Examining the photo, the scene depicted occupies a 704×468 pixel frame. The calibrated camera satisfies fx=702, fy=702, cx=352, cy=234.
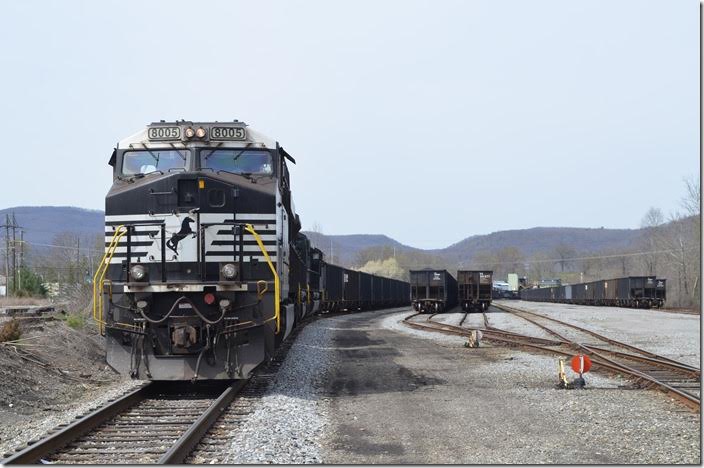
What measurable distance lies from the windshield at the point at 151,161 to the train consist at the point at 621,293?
45.9m

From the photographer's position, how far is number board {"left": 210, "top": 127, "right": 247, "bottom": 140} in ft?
34.7

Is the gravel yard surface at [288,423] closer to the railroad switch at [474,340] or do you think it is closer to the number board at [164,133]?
the number board at [164,133]

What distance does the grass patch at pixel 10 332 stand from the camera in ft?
43.5

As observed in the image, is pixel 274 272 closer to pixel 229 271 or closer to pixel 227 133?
pixel 229 271

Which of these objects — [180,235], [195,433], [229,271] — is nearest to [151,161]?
[180,235]

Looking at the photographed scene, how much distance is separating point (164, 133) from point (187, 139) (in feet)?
1.28

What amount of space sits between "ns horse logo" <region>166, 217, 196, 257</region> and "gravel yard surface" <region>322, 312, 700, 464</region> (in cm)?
309

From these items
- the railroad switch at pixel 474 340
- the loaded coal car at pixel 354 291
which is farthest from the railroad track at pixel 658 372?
the loaded coal car at pixel 354 291

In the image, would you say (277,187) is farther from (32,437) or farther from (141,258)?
(32,437)

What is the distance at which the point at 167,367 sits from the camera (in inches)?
375

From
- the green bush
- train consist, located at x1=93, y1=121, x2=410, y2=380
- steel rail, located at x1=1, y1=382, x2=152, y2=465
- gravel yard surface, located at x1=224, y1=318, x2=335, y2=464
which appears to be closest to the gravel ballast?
steel rail, located at x1=1, y1=382, x2=152, y2=465

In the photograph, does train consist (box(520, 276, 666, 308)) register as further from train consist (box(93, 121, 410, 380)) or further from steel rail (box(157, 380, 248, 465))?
steel rail (box(157, 380, 248, 465))

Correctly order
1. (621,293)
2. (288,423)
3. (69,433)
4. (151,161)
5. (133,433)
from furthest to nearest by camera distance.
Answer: (621,293), (151,161), (288,423), (133,433), (69,433)

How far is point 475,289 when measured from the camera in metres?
46.3
